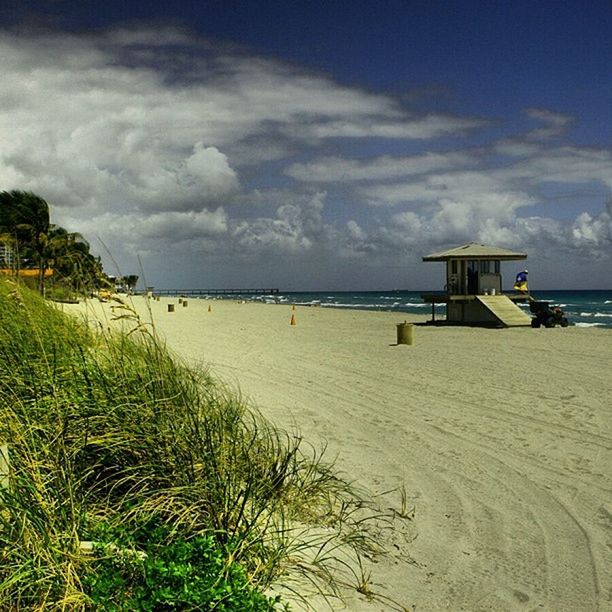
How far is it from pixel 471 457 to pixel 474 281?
21.2m

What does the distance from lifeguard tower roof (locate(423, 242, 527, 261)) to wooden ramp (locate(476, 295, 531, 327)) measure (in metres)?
1.53

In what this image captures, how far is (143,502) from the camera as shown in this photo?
3.54 m

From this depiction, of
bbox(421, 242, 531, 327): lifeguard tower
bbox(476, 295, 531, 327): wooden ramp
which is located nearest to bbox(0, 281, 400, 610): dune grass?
bbox(476, 295, 531, 327): wooden ramp

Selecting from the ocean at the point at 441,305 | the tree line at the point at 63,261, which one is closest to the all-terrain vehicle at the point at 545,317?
the ocean at the point at 441,305

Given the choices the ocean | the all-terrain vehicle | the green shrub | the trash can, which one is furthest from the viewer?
the ocean

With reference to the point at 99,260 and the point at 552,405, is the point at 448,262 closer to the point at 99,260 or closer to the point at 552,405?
the point at 552,405

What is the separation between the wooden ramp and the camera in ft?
80.9

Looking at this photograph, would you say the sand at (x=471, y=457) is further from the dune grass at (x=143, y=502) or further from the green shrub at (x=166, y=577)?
the green shrub at (x=166, y=577)

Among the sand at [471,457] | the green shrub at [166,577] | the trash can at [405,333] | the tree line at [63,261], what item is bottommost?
the sand at [471,457]

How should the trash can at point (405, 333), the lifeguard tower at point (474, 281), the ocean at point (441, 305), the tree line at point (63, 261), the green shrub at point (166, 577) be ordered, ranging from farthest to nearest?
the ocean at point (441, 305)
the lifeguard tower at point (474, 281)
the trash can at point (405, 333)
the tree line at point (63, 261)
the green shrub at point (166, 577)

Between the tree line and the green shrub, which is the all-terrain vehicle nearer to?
the tree line

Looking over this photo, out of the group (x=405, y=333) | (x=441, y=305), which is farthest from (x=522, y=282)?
(x=441, y=305)

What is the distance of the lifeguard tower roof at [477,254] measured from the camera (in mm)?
26219

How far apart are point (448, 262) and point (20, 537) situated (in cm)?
2513
